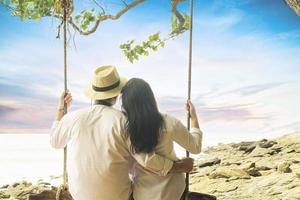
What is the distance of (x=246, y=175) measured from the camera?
4605 mm

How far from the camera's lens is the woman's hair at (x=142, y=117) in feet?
5.74

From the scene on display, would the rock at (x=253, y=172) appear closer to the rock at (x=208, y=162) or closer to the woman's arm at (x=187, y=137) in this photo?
the rock at (x=208, y=162)

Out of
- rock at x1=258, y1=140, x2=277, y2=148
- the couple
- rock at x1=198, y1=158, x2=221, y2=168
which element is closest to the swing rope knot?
the couple

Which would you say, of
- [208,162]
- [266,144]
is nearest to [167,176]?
[208,162]

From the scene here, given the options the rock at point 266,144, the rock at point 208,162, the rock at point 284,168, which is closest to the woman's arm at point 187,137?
the rock at point 284,168

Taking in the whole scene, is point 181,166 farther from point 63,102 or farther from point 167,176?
point 63,102

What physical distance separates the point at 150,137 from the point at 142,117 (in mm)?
84

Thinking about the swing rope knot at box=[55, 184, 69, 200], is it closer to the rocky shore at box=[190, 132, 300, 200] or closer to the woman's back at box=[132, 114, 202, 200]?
the woman's back at box=[132, 114, 202, 200]

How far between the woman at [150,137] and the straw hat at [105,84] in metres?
0.09

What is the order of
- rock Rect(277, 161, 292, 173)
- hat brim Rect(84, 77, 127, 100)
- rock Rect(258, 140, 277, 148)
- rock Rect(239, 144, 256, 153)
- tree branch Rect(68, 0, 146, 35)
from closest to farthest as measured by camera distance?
hat brim Rect(84, 77, 127, 100) → tree branch Rect(68, 0, 146, 35) → rock Rect(277, 161, 292, 173) → rock Rect(258, 140, 277, 148) → rock Rect(239, 144, 256, 153)

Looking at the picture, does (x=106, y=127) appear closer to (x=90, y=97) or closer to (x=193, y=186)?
(x=90, y=97)

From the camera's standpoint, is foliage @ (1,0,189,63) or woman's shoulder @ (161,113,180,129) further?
foliage @ (1,0,189,63)

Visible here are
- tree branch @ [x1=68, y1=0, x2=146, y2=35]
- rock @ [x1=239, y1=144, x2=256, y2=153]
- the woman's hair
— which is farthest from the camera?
rock @ [x1=239, y1=144, x2=256, y2=153]

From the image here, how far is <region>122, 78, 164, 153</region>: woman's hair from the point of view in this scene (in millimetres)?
1749
